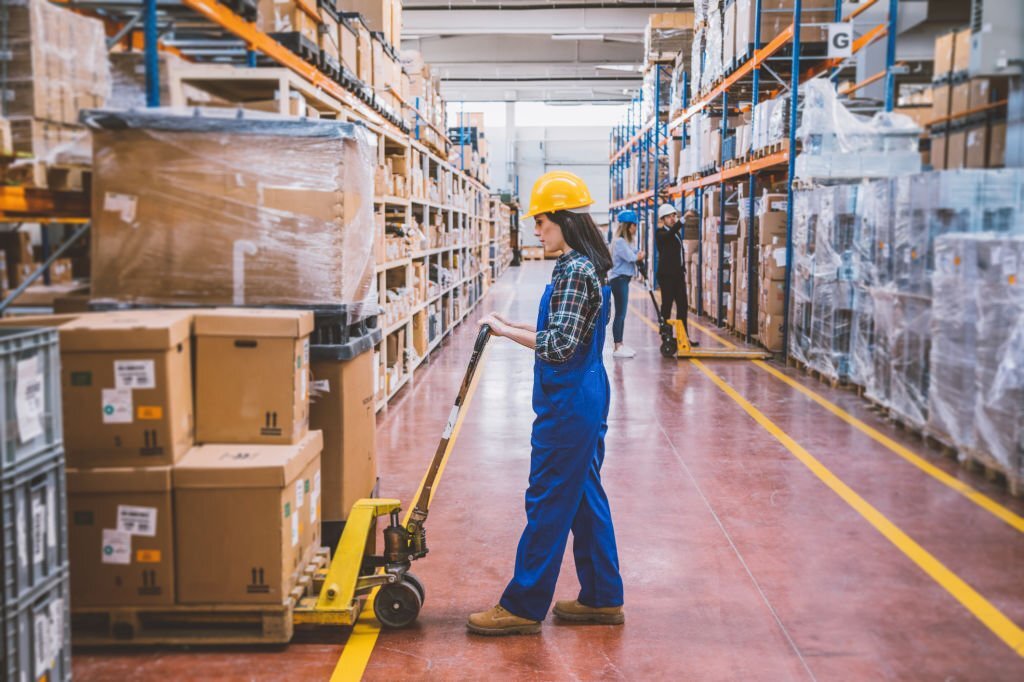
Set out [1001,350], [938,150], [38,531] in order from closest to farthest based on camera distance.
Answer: [38,531], [1001,350], [938,150]

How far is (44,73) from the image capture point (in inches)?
154

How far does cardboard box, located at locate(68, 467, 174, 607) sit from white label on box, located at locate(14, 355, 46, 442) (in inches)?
34.7

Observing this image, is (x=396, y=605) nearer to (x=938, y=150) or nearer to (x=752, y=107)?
(x=938, y=150)

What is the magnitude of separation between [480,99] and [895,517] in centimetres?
3637

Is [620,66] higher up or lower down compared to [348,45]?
higher up

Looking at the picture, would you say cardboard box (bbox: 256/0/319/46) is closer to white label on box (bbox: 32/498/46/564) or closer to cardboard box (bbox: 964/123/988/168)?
white label on box (bbox: 32/498/46/564)

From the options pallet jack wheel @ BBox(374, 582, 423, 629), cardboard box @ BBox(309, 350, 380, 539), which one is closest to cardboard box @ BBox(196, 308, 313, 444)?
cardboard box @ BBox(309, 350, 380, 539)

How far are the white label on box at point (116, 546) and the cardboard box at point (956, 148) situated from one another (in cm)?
660

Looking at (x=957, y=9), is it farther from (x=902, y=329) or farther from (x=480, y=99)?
(x=480, y=99)

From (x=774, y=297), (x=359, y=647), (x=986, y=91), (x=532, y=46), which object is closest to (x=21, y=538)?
(x=359, y=647)

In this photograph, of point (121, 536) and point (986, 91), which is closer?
point (121, 536)

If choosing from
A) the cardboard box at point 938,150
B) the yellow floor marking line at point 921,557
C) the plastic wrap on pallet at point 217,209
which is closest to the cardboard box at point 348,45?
the plastic wrap on pallet at point 217,209

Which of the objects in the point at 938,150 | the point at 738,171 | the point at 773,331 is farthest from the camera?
the point at 738,171

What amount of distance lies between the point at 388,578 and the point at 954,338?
4.50 m
